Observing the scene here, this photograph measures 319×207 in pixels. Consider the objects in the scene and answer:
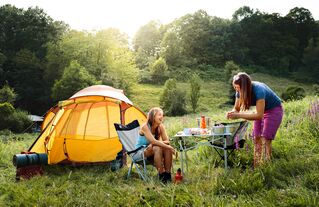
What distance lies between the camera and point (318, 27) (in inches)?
1770

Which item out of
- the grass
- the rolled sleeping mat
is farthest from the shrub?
the rolled sleeping mat

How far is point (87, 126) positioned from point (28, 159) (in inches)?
65.5

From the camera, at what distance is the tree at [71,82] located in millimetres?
22375

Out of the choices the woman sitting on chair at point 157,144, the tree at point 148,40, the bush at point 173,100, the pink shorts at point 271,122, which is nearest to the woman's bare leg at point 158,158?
the woman sitting on chair at point 157,144

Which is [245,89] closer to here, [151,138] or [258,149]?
[258,149]

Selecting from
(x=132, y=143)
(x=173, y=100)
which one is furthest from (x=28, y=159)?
(x=173, y=100)

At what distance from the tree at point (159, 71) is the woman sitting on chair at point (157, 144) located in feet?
91.3

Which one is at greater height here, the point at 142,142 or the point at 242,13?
the point at 242,13

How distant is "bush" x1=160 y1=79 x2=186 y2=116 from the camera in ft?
74.9

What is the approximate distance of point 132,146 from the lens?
5508 mm

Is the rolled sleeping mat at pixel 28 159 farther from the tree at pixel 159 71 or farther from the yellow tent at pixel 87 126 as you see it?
the tree at pixel 159 71

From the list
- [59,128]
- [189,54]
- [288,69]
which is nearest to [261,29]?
[288,69]

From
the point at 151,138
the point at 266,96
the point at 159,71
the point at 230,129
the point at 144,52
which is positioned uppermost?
the point at 144,52

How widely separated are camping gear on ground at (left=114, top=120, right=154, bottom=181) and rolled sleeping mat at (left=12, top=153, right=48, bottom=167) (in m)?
1.48
